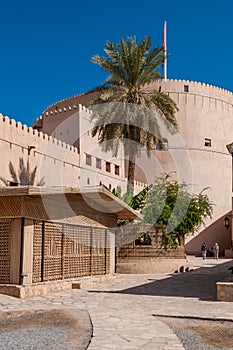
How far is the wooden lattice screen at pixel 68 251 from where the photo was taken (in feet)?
38.4

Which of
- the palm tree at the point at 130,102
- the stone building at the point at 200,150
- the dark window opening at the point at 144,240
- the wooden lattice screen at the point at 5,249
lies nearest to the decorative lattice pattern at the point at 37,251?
the wooden lattice screen at the point at 5,249

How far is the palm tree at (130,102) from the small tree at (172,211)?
1552 millimetres

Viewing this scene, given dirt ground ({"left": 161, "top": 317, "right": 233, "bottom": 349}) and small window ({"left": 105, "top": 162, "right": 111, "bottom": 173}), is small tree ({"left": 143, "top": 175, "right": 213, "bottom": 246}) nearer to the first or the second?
small window ({"left": 105, "top": 162, "right": 111, "bottom": 173})

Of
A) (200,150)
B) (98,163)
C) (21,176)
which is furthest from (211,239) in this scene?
(21,176)

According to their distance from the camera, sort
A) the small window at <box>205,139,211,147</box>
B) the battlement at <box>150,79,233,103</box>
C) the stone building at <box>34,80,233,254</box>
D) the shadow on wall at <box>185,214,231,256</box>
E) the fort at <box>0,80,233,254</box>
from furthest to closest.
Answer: the small window at <box>205,139,211,147</box> < the battlement at <box>150,79,233,103</box> < the stone building at <box>34,80,233,254</box> < the shadow on wall at <box>185,214,231,256</box> < the fort at <box>0,80,233,254</box>

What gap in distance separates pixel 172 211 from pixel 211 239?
14.3m

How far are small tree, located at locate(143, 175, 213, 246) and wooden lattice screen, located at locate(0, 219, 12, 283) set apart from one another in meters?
9.61

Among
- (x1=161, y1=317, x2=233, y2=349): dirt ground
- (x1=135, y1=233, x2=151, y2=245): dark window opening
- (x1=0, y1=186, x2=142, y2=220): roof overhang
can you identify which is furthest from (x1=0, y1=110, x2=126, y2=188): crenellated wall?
(x1=161, y1=317, x2=233, y2=349): dirt ground

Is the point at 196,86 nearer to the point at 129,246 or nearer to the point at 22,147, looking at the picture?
the point at 22,147

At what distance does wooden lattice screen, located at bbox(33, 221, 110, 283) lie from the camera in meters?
11.7

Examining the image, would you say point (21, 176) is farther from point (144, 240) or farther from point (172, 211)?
point (172, 211)

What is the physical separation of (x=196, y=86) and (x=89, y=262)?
2608cm

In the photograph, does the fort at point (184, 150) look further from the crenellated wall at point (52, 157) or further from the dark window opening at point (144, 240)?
the dark window opening at point (144, 240)

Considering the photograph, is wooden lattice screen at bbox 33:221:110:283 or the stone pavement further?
wooden lattice screen at bbox 33:221:110:283
